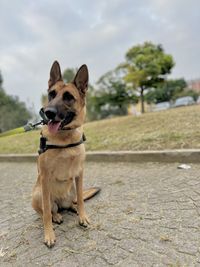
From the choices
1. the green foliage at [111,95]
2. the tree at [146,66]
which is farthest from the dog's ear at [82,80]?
the green foliage at [111,95]

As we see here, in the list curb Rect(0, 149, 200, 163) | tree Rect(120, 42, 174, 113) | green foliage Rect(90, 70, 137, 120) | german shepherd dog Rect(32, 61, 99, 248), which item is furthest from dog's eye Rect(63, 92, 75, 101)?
green foliage Rect(90, 70, 137, 120)

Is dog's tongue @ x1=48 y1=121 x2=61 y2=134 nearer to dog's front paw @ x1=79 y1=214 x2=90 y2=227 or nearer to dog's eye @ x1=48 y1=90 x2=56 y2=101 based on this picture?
dog's eye @ x1=48 y1=90 x2=56 y2=101

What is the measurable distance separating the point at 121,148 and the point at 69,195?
3187 millimetres

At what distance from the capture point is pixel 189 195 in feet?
10.8

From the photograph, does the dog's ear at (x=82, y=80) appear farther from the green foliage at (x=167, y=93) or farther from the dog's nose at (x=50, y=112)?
the green foliage at (x=167, y=93)

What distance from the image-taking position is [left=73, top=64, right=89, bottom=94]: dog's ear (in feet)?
9.52

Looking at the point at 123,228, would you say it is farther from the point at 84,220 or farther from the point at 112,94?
the point at 112,94

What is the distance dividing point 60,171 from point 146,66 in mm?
20124

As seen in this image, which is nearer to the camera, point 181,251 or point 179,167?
point 181,251

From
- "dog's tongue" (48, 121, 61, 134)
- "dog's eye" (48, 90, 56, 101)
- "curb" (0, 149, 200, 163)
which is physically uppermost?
"dog's eye" (48, 90, 56, 101)

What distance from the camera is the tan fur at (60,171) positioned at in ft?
8.75

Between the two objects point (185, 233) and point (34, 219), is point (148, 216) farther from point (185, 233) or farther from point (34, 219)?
point (34, 219)

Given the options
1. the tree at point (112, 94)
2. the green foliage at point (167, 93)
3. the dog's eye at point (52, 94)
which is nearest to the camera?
the dog's eye at point (52, 94)

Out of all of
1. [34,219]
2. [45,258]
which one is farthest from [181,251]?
[34,219]
